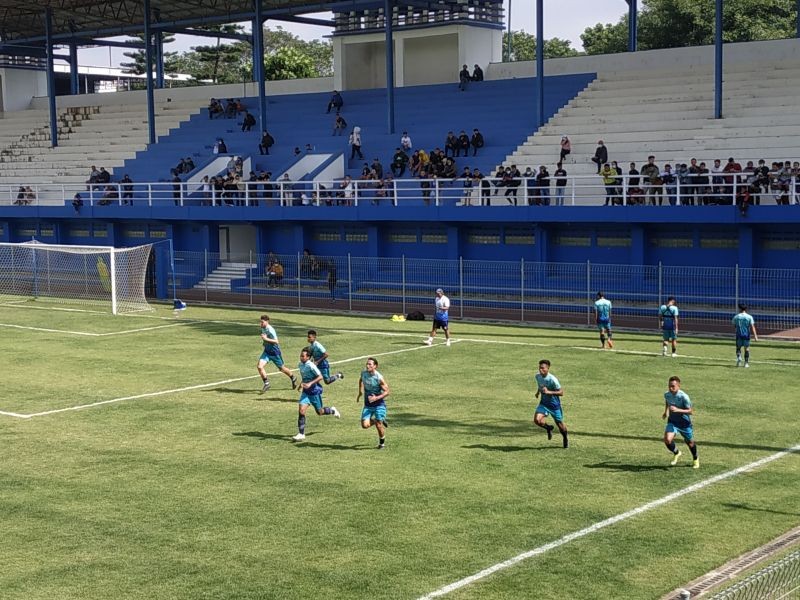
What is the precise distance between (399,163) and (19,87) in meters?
35.8

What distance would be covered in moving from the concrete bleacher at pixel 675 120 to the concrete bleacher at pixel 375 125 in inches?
55.8

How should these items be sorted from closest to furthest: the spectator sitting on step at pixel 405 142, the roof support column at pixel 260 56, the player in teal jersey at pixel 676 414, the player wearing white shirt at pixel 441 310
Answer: the player in teal jersey at pixel 676 414, the player wearing white shirt at pixel 441 310, the spectator sitting on step at pixel 405 142, the roof support column at pixel 260 56

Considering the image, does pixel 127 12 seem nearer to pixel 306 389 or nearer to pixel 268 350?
pixel 268 350

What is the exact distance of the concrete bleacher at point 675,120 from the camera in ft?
129

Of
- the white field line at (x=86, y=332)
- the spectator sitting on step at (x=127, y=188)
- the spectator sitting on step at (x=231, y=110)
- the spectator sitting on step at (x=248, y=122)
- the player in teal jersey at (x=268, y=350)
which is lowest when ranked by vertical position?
the white field line at (x=86, y=332)

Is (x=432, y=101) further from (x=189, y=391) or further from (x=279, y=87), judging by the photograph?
(x=189, y=391)

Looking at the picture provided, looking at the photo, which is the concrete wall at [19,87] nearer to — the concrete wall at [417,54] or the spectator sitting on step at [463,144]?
the concrete wall at [417,54]

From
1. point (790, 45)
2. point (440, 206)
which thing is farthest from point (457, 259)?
point (790, 45)

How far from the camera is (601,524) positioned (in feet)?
48.2

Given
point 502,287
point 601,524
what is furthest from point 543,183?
point 601,524

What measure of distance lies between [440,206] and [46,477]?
25.0 meters

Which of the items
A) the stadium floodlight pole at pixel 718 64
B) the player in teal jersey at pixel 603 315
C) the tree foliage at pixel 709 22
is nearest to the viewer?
the player in teal jersey at pixel 603 315

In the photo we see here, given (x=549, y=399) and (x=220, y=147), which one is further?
(x=220, y=147)

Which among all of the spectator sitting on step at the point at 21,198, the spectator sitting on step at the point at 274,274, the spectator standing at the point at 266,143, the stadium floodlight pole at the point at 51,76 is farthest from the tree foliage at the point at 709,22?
the spectator sitting on step at the point at 21,198
